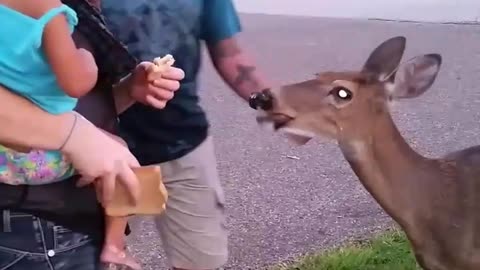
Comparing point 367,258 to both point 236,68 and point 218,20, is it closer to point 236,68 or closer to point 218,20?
point 236,68

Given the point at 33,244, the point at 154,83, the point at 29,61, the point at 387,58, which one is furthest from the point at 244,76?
the point at 29,61

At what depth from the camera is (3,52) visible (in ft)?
6.21

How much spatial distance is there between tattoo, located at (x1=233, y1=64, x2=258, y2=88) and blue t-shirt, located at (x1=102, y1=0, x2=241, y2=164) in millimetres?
108

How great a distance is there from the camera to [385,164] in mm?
3467

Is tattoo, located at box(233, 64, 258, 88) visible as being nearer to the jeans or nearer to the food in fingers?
the food in fingers

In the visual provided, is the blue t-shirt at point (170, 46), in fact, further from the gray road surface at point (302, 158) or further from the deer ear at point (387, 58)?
the gray road surface at point (302, 158)

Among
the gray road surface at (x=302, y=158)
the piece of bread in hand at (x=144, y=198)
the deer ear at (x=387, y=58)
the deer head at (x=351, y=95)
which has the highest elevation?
the piece of bread in hand at (x=144, y=198)

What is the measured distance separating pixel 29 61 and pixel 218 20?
4.03ft

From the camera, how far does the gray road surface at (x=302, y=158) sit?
5.05 metres

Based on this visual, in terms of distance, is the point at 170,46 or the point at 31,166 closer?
the point at 31,166

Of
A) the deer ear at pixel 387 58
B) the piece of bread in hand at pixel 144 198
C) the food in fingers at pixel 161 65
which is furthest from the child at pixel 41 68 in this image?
the deer ear at pixel 387 58

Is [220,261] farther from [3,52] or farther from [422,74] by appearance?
[3,52]

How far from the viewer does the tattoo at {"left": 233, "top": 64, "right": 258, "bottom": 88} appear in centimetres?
309

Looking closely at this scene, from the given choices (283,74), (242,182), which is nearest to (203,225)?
(242,182)
